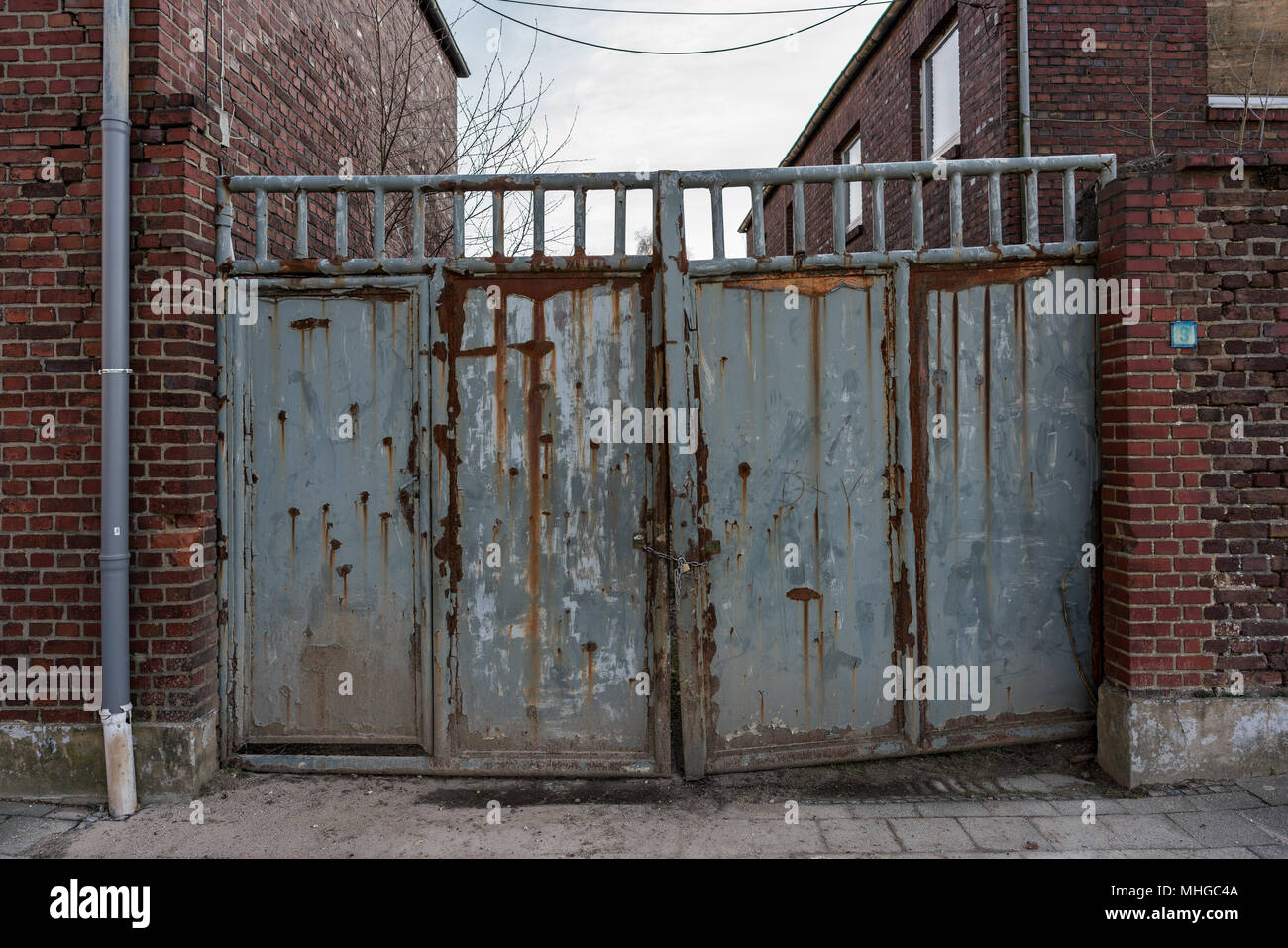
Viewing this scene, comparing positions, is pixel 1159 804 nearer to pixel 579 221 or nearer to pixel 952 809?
pixel 952 809

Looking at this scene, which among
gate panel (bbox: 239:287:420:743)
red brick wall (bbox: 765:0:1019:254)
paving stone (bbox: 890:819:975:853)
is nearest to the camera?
paving stone (bbox: 890:819:975:853)

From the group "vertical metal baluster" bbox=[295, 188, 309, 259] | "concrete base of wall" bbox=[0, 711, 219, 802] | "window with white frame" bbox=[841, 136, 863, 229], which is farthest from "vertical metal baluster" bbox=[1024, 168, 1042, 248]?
"window with white frame" bbox=[841, 136, 863, 229]

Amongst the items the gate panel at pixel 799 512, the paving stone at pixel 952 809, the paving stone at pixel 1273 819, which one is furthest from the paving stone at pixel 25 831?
the paving stone at pixel 1273 819

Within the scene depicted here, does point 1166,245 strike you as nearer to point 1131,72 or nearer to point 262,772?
point 1131,72

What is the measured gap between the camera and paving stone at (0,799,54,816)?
359 centimetres

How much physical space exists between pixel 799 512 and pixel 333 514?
2.39 metres

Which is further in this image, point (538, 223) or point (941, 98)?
point (941, 98)

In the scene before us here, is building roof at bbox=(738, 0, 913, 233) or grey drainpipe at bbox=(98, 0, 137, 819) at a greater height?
building roof at bbox=(738, 0, 913, 233)

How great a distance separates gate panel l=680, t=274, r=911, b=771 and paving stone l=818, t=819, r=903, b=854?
0.53m

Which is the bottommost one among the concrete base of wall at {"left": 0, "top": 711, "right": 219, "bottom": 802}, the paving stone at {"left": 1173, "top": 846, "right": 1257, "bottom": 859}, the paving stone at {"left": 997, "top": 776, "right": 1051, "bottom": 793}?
the paving stone at {"left": 1173, "top": 846, "right": 1257, "bottom": 859}

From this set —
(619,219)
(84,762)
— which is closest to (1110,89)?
(619,219)

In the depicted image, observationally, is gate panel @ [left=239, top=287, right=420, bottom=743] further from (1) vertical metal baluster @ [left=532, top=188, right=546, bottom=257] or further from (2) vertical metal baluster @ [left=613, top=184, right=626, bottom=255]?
(2) vertical metal baluster @ [left=613, top=184, right=626, bottom=255]

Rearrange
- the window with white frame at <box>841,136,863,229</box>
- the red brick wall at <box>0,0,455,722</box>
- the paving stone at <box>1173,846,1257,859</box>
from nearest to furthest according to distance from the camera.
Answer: the paving stone at <box>1173,846,1257,859</box> < the red brick wall at <box>0,0,455,722</box> < the window with white frame at <box>841,136,863,229</box>

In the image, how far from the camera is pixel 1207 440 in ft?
12.4
